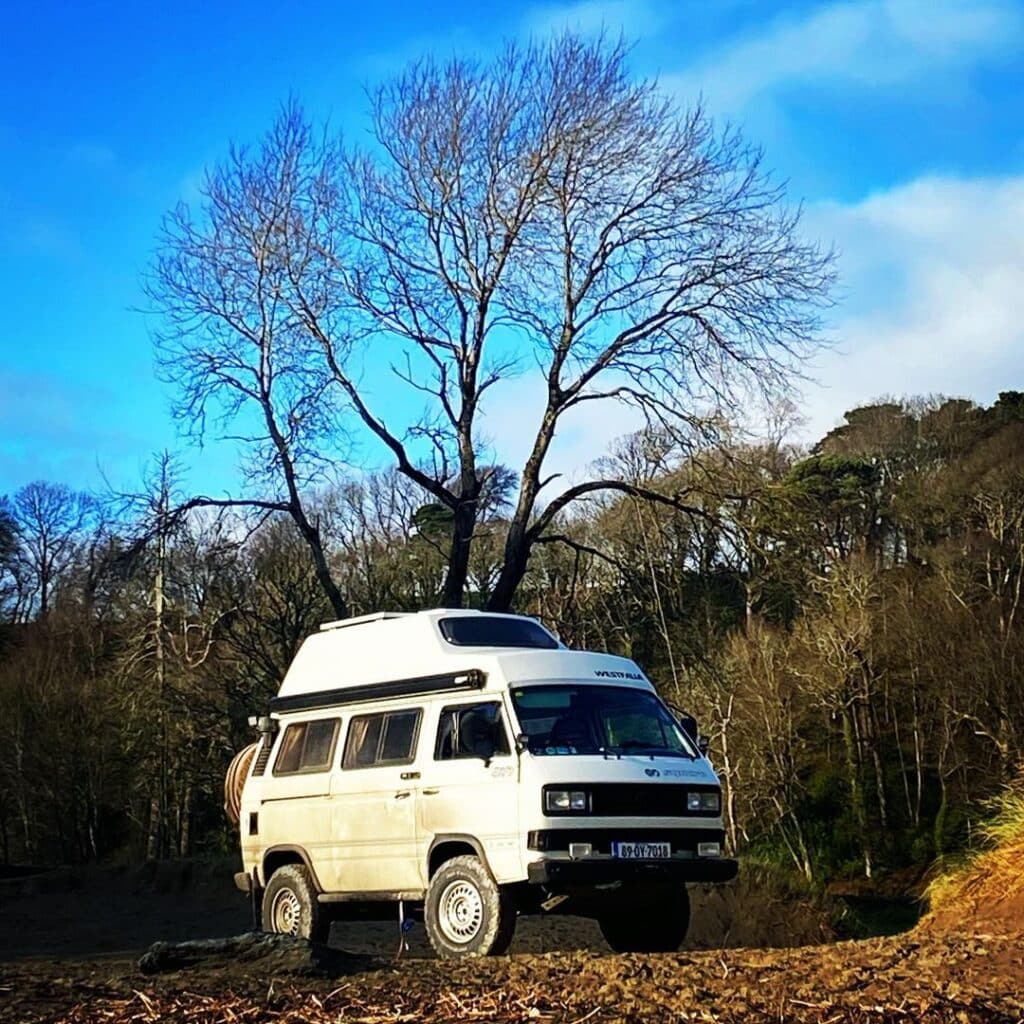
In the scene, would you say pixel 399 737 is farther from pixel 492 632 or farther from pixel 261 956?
pixel 261 956

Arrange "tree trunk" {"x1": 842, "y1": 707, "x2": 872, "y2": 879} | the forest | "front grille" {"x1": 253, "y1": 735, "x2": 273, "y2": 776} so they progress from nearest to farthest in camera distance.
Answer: "front grille" {"x1": 253, "y1": 735, "x2": 273, "y2": 776}, the forest, "tree trunk" {"x1": 842, "y1": 707, "x2": 872, "y2": 879}

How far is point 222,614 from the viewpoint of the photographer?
2495 centimetres

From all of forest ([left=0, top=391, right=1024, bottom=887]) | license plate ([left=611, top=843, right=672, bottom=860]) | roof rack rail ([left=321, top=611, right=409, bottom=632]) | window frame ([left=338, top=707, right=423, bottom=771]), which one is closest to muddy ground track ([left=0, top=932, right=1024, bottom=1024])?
license plate ([left=611, top=843, right=672, bottom=860])

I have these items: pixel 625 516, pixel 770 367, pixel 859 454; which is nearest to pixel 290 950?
pixel 770 367

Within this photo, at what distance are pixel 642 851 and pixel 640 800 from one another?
42 centimetres

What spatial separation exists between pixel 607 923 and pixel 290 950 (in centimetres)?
425

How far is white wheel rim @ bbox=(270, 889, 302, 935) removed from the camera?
13773 millimetres

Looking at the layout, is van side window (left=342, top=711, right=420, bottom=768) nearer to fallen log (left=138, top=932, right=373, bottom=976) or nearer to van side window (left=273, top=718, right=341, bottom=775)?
van side window (left=273, top=718, right=341, bottom=775)

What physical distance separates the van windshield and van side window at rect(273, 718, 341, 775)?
2.70 metres

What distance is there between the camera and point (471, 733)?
479 inches

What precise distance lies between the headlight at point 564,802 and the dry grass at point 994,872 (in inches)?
149

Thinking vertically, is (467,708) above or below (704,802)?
above

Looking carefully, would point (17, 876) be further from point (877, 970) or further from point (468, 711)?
point (877, 970)

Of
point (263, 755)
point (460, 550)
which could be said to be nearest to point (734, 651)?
point (460, 550)
